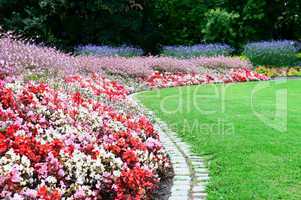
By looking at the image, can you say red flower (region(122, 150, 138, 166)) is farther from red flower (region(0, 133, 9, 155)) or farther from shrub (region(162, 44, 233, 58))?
shrub (region(162, 44, 233, 58))

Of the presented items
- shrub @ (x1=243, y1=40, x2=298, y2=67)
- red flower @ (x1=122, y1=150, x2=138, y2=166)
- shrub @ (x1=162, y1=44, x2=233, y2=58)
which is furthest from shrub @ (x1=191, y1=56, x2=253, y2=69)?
red flower @ (x1=122, y1=150, x2=138, y2=166)

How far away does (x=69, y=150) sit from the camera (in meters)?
4.62

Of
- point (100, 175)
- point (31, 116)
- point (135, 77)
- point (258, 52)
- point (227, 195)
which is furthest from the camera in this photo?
point (258, 52)

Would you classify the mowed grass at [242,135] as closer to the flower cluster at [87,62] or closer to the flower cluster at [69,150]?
the flower cluster at [69,150]

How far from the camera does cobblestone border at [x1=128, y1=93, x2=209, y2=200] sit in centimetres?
483

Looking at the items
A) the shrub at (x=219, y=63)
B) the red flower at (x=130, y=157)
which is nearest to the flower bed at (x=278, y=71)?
the shrub at (x=219, y=63)

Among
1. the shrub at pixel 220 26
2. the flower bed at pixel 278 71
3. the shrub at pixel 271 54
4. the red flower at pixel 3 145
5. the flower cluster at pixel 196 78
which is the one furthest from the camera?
the shrub at pixel 220 26

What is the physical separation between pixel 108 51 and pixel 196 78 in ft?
16.7

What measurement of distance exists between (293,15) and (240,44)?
10.1ft

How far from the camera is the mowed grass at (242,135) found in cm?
504

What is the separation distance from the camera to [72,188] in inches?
160

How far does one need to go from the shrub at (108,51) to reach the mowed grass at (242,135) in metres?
8.01

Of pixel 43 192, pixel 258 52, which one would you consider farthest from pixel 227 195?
pixel 258 52

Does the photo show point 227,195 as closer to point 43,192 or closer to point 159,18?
point 43,192
